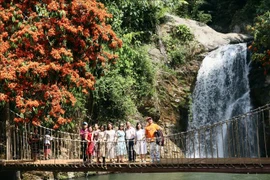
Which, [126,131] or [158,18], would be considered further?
[158,18]

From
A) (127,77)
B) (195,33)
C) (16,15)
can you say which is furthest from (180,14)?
(16,15)

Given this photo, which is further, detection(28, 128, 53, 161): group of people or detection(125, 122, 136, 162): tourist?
detection(28, 128, 53, 161): group of people

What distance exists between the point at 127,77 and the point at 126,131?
815 centimetres

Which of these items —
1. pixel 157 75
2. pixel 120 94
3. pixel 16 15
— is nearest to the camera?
pixel 16 15

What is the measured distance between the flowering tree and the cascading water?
9731mm

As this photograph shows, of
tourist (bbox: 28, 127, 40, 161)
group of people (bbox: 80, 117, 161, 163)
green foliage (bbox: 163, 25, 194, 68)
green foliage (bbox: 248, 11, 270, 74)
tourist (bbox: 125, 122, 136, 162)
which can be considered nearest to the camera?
group of people (bbox: 80, 117, 161, 163)

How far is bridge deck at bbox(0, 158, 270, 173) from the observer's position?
9.32 m

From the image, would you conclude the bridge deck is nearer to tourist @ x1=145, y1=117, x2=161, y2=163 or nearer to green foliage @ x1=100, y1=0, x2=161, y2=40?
tourist @ x1=145, y1=117, x2=161, y2=163

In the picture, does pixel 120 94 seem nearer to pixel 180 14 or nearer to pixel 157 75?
pixel 157 75

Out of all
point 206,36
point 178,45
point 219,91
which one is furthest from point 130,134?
point 206,36

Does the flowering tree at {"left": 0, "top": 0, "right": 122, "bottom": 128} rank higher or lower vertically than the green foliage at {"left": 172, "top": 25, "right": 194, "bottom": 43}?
lower

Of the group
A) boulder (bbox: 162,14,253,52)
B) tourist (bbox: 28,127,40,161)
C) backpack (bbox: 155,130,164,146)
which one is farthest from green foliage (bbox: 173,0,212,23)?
backpack (bbox: 155,130,164,146)

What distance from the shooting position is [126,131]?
12.1 m

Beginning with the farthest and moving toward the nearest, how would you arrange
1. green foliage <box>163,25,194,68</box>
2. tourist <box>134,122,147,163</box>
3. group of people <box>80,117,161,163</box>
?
green foliage <box>163,25,194,68</box>
group of people <box>80,117,161,163</box>
tourist <box>134,122,147,163</box>
